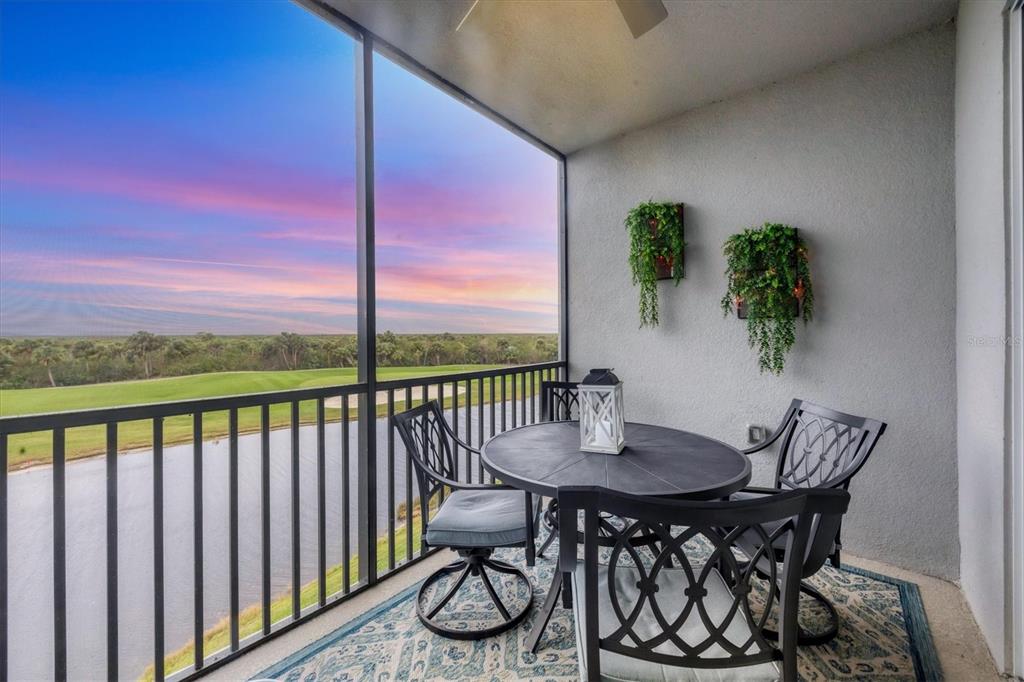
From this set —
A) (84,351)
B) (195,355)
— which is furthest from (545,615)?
(84,351)

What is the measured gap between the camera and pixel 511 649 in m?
1.85

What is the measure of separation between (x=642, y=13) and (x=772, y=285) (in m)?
1.70

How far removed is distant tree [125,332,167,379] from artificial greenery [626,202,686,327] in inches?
114

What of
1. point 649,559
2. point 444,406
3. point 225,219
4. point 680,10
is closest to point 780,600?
point 649,559

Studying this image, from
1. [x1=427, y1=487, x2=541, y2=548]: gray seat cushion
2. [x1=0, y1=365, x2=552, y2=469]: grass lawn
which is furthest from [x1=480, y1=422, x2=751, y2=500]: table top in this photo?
[x1=0, y1=365, x2=552, y2=469]: grass lawn

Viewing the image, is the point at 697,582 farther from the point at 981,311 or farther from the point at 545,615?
the point at 981,311

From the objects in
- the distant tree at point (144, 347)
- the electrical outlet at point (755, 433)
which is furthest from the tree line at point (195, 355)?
the electrical outlet at point (755, 433)

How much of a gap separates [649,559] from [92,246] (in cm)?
298

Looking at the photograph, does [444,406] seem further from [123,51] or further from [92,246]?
[123,51]

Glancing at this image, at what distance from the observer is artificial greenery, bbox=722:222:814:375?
8.86 feet

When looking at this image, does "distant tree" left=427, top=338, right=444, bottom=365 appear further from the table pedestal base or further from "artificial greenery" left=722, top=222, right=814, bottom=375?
"artificial greenery" left=722, top=222, right=814, bottom=375

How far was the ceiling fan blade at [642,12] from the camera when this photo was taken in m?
1.78

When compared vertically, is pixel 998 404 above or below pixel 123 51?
below

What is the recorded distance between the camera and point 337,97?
8.64 ft
